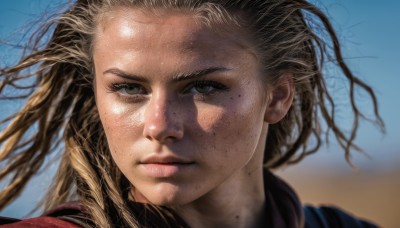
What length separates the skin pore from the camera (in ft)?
9.31

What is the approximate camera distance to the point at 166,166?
2824mm

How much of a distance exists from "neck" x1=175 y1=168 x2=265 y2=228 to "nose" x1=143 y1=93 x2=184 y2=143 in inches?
19.5

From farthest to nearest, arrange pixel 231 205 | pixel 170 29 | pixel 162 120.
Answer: pixel 231 205 < pixel 170 29 < pixel 162 120

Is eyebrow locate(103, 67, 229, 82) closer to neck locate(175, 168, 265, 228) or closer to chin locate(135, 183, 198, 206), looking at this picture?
chin locate(135, 183, 198, 206)

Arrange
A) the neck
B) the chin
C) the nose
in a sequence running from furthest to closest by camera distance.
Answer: the neck < the chin < the nose

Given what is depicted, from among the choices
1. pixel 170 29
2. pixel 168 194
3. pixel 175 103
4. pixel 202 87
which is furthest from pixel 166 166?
pixel 170 29

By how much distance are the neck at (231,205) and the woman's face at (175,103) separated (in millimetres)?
261

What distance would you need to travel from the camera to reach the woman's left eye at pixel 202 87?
9.54ft

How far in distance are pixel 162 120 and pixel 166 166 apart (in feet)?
0.61

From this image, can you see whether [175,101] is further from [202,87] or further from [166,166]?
[166,166]

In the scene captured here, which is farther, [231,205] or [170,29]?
[231,205]

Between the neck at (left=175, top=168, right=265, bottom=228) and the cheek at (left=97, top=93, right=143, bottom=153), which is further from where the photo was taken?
the neck at (left=175, top=168, right=265, bottom=228)

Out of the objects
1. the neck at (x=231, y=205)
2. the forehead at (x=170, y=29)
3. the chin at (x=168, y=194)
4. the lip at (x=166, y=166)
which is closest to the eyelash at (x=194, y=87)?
the forehead at (x=170, y=29)

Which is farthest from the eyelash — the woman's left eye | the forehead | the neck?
the neck
